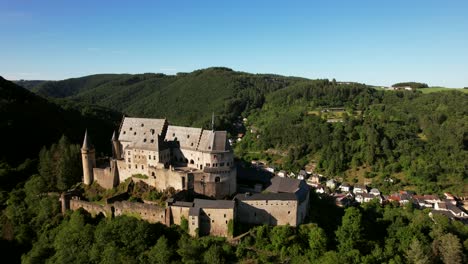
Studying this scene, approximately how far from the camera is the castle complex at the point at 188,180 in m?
47.0

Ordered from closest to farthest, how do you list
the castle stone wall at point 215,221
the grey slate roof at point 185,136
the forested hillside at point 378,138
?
1. the castle stone wall at point 215,221
2. the grey slate roof at point 185,136
3. the forested hillside at point 378,138

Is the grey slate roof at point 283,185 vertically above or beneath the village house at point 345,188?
above

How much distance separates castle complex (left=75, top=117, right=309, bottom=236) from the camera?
47.0 meters

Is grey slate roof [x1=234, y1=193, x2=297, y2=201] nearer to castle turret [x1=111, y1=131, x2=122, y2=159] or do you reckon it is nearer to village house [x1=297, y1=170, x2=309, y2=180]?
castle turret [x1=111, y1=131, x2=122, y2=159]

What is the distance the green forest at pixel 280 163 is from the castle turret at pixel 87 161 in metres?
3.52

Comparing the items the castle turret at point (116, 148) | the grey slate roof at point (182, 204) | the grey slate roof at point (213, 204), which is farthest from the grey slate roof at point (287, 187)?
the castle turret at point (116, 148)

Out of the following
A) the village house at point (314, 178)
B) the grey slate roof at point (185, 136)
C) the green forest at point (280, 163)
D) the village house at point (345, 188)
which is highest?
the grey slate roof at point (185, 136)

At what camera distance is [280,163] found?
425 ft

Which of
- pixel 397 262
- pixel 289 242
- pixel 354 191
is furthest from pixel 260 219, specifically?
pixel 354 191

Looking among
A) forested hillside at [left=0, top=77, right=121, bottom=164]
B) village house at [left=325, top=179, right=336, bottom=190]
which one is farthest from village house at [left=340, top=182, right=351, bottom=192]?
forested hillside at [left=0, top=77, right=121, bottom=164]

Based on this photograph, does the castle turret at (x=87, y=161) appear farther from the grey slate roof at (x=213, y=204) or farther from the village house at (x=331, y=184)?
the village house at (x=331, y=184)

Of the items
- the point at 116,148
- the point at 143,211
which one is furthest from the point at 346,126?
the point at 143,211

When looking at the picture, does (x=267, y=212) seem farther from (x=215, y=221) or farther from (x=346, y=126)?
(x=346, y=126)

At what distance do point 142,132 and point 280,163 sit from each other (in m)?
78.7
